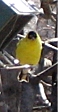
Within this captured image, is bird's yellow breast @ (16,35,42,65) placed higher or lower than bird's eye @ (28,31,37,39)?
lower

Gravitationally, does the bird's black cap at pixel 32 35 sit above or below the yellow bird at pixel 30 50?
above

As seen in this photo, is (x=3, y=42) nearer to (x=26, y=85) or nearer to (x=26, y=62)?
(x=26, y=62)

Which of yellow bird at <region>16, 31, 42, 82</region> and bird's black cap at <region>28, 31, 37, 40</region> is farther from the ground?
bird's black cap at <region>28, 31, 37, 40</region>

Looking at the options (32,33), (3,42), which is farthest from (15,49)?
(3,42)

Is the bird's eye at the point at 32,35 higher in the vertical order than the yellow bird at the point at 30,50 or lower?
higher

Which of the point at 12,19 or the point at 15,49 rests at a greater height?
the point at 12,19
